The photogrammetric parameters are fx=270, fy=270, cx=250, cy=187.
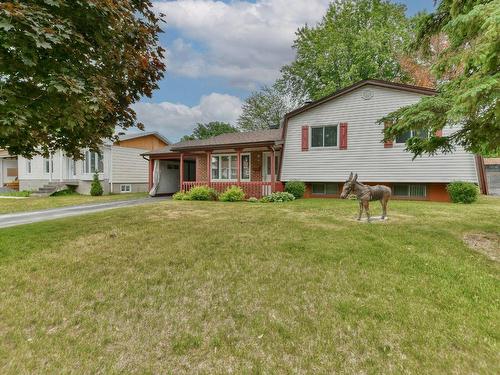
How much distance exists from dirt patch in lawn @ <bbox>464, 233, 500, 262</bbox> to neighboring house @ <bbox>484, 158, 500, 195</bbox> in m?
14.6

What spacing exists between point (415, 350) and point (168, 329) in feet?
8.13

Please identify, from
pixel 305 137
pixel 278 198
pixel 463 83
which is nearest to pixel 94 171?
pixel 278 198

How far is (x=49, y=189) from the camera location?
19.7 metres

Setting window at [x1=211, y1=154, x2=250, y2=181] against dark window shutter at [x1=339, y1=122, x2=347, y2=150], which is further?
window at [x1=211, y1=154, x2=250, y2=181]

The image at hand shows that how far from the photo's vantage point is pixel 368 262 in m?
4.53

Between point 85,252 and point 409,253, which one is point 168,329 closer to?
point 85,252

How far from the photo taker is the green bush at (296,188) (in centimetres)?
1420

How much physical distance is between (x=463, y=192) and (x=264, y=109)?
92.3 feet

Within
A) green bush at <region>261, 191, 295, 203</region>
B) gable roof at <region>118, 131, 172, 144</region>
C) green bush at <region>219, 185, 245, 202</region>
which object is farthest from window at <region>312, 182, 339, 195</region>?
gable roof at <region>118, 131, 172, 144</region>

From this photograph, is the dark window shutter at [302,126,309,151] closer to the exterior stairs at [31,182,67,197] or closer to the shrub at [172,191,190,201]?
the shrub at [172,191,190,201]

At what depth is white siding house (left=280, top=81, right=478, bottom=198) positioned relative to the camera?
40.0 ft

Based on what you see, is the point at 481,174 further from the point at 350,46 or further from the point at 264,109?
the point at 264,109

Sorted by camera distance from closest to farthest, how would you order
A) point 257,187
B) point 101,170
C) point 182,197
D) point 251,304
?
1. point 251,304
2. point 257,187
3. point 182,197
4. point 101,170

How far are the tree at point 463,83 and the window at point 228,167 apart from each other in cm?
1107
